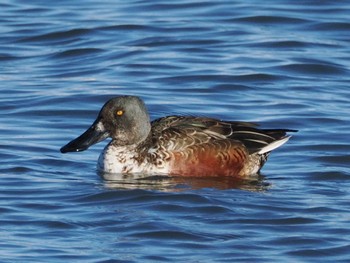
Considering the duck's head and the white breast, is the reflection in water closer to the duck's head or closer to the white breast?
the white breast

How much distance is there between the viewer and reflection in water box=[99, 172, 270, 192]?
1217 cm

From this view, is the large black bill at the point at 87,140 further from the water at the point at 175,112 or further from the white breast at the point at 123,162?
the water at the point at 175,112

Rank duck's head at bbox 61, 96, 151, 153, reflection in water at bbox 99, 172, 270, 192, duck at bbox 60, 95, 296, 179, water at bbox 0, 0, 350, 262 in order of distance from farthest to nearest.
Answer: duck's head at bbox 61, 96, 151, 153 < duck at bbox 60, 95, 296, 179 < reflection in water at bbox 99, 172, 270, 192 < water at bbox 0, 0, 350, 262

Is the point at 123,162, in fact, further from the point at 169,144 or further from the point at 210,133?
the point at 210,133

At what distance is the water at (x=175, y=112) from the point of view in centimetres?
1029

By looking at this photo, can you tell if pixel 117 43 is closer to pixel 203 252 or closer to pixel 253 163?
pixel 253 163

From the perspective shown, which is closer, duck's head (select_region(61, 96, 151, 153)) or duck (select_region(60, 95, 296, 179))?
duck (select_region(60, 95, 296, 179))

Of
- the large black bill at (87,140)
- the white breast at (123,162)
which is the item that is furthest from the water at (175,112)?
the large black bill at (87,140)

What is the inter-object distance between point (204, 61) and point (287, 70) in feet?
3.95

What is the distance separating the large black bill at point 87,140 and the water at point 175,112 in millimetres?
273

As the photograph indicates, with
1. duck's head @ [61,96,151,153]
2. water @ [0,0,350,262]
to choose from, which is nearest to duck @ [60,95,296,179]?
duck's head @ [61,96,151,153]

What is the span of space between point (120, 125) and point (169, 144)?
553mm

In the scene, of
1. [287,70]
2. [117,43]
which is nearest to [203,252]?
[287,70]

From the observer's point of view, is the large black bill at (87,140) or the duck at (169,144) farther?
the large black bill at (87,140)
